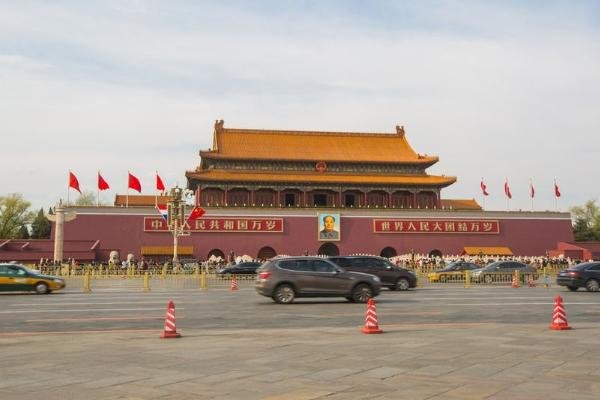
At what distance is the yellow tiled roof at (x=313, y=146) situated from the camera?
59656 mm

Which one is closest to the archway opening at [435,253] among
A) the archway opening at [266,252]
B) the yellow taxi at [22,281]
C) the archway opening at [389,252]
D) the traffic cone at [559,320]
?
the archway opening at [389,252]

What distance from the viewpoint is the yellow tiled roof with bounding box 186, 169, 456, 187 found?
56500 mm

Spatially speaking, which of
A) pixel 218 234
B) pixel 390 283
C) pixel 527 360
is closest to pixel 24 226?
pixel 218 234

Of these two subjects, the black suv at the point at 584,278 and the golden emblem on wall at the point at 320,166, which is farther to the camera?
the golden emblem on wall at the point at 320,166

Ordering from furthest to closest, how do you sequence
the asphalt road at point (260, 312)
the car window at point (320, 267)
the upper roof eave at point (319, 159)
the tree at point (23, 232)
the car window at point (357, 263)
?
the tree at point (23, 232) < the upper roof eave at point (319, 159) < the car window at point (357, 263) < the car window at point (320, 267) < the asphalt road at point (260, 312)

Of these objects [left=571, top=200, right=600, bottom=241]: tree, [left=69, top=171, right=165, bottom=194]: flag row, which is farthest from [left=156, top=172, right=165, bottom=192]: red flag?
[left=571, top=200, right=600, bottom=241]: tree

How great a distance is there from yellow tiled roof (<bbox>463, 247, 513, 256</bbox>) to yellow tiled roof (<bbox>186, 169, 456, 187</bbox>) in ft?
22.0

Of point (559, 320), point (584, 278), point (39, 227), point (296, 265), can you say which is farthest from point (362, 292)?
point (39, 227)

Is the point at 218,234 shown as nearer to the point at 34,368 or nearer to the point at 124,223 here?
the point at 124,223

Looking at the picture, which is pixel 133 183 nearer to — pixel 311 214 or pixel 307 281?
pixel 311 214

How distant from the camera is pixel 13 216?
73188 millimetres

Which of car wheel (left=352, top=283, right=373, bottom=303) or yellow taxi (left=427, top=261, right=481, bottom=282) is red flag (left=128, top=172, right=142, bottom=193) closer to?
yellow taxi (left=427, top=261, right=481, bottom=282)

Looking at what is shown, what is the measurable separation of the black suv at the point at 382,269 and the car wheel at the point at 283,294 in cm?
682

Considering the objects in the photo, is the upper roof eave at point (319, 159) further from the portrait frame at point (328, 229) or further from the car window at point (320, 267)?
the car window at point (320, 267)
